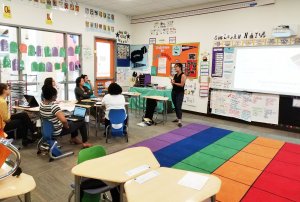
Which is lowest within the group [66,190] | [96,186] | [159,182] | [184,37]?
[66,190]

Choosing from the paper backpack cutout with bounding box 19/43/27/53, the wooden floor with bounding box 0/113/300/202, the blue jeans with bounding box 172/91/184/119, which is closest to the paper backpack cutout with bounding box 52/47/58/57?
the paper backpack cutout with bounding box 19/43/27/53

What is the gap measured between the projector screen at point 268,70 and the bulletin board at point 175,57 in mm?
1341

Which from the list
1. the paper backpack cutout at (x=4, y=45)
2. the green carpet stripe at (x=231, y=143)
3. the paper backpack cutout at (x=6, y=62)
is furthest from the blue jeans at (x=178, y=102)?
the paper backpack cutout at (x=4, y=45)

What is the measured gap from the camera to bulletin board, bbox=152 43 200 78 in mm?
7000

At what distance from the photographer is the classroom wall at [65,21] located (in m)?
5.57

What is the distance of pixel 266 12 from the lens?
557 cm

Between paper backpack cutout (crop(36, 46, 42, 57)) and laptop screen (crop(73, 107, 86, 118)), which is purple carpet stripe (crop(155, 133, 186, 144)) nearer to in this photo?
laptop screen (crop(73, 107, 86, 118))

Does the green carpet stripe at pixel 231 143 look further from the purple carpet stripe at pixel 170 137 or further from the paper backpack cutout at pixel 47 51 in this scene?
the paper backpack cutout at pixel 47 51

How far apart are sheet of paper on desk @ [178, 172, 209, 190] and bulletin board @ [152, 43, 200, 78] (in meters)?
5.46

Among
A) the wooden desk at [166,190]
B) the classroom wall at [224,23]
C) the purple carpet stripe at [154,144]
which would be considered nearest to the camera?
the wooden desk at [166,190]

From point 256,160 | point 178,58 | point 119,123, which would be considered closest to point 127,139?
point 119,123

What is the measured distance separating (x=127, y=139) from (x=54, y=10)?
4195 millimetres

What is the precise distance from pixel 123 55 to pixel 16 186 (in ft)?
23.6

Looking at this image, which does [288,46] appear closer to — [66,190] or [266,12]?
[266,12]
